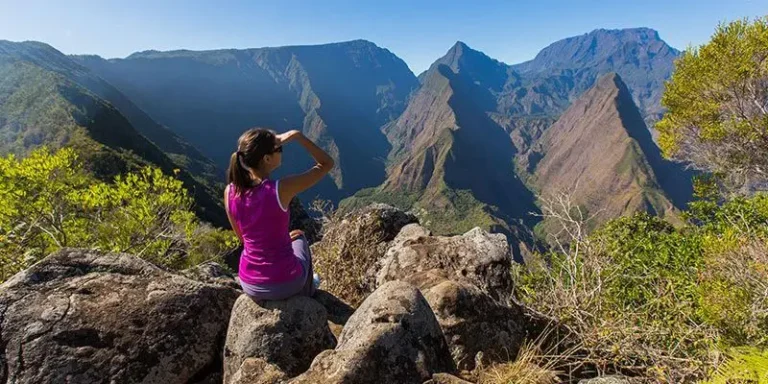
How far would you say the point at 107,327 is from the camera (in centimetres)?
489

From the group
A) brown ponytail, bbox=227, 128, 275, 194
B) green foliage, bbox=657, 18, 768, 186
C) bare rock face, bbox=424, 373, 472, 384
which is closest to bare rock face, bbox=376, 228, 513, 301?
bare rock face, bbox=424, 373, 472, 384

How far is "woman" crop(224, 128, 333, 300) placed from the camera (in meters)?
4.67

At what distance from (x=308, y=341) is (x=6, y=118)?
14068cm

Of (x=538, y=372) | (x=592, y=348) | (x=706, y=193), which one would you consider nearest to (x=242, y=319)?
(x=538, y=372)

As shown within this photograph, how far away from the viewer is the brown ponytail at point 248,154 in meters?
4.63

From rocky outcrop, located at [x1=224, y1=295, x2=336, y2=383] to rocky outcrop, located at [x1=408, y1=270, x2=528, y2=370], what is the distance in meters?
1.55

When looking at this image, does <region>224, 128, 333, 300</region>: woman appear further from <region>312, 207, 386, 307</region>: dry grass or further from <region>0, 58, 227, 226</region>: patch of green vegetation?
<region>0, 58, 227, 226</region>: patch of green vegetation

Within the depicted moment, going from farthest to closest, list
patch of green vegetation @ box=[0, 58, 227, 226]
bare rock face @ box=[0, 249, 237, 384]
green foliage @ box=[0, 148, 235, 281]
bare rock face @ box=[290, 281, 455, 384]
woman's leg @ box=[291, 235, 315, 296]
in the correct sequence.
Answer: patch of green vegetation @ box=[0, 58, 227, 226]
green foliage @ box=[0, 148, 235, 281]
woman's leg @ box=[291, 235, 315, 296]
bare rock face @ box=[0, 249, 237, 384]
bare rock face @ box=[290, 281, 455, 384]

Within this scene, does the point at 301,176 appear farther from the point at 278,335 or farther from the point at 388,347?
the point at 388,347

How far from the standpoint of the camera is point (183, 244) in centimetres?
1355

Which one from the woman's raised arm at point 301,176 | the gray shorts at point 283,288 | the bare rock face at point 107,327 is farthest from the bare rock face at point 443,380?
the bare rock face at point 107,327

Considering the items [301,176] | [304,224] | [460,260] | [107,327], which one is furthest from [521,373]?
[304,224]

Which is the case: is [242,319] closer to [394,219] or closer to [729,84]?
[394,219]

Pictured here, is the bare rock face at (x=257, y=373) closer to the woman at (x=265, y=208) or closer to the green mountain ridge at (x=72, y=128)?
the woman at (x=265, y=208)
